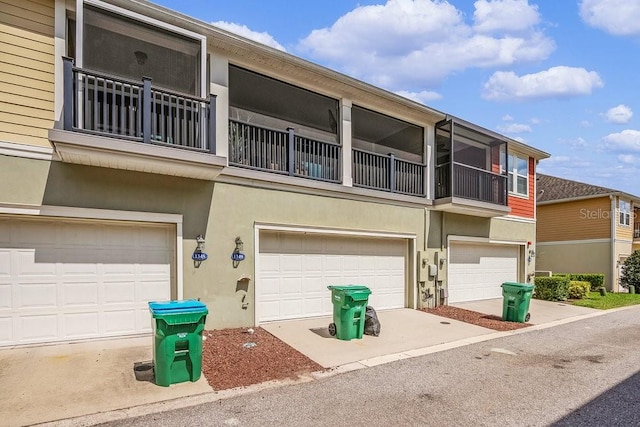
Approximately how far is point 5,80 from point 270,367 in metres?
6.32

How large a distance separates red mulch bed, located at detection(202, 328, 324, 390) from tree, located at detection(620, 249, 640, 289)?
20.7m

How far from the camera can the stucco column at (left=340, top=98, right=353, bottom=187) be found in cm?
975

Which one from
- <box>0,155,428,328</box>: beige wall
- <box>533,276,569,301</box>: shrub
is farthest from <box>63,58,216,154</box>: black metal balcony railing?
<box>533,276,569,301</box>: shrub

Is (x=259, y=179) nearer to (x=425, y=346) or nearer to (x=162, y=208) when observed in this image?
(x=162, y=208)

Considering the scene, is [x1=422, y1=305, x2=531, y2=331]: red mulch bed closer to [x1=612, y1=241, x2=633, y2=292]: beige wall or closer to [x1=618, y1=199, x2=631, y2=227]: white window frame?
[x1=612, y1=241, x2=633, y2=292]: beige wall

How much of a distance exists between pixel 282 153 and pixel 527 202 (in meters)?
11.3

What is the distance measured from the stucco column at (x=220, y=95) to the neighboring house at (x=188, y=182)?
3cm

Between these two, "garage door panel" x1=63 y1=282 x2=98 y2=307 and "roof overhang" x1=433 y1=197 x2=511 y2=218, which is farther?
"roof overhang" x1=433 y1=197 x2=511 y2=218

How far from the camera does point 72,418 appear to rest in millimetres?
4023

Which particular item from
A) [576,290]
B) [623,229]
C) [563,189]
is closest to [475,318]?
[576,290]

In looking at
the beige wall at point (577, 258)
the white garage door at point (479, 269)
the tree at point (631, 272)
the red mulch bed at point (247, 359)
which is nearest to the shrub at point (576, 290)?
the white garage door at point (479, 269)

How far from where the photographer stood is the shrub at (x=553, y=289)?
46.2 ft

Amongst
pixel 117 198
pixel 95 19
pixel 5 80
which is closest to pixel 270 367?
pixel 117 198

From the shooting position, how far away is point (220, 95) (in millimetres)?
7879
